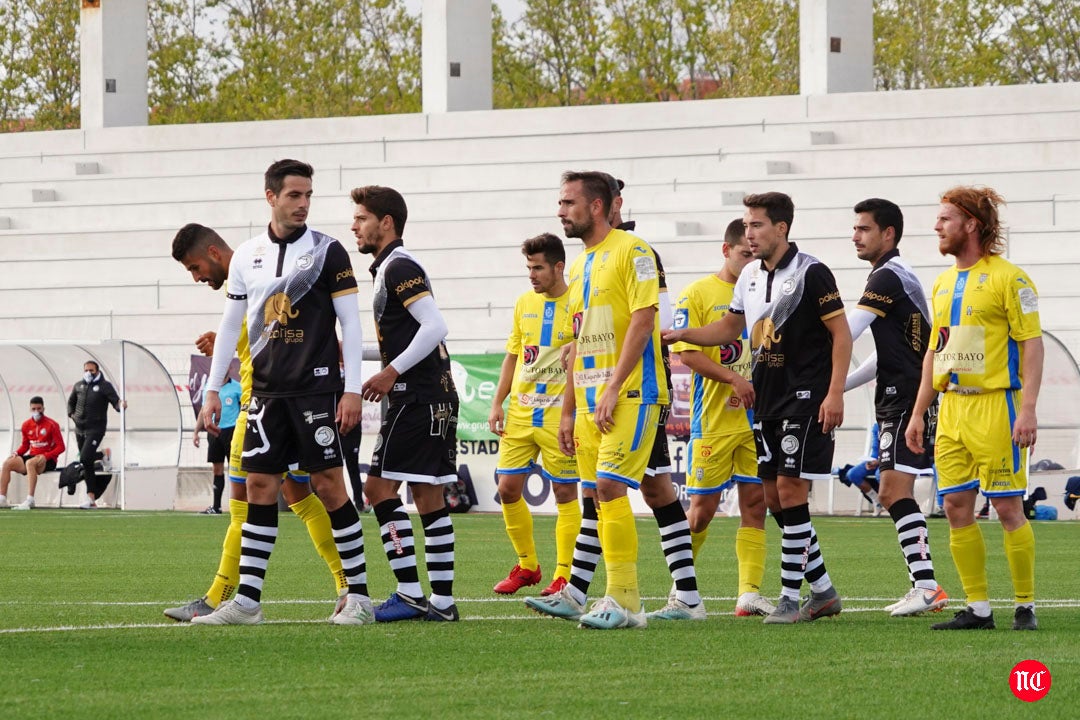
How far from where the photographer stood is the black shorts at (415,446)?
340 inches

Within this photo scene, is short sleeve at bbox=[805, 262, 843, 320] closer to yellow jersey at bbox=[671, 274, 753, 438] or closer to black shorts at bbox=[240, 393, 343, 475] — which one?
yellow jersey at bbox=[671, 274, 753, 438]

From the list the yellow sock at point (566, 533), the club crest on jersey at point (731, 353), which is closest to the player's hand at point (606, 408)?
the club crest on jersey at point (731, 353)

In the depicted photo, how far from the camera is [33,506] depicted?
2480 cm

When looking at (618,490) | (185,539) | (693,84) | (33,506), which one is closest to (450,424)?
(618,490)

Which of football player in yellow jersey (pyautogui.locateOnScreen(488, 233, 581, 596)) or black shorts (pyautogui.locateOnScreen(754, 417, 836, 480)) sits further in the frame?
football player in yellow jersey (pyautogui.locateOnScreen(488, 233, 581, 596))

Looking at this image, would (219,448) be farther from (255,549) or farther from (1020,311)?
(1020,311)

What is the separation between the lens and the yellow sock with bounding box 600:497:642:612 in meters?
8.21

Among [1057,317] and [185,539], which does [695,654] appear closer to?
[185,539]

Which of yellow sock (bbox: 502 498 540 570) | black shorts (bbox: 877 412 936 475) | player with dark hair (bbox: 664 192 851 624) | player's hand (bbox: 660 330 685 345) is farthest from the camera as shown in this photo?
yellow sock (bbox: 502 498 540 570)

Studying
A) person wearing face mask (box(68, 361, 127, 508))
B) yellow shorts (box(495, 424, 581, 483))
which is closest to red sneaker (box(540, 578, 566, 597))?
yellow shorts (box(495, 424, 581, 483))

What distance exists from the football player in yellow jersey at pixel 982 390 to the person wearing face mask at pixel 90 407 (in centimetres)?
1743

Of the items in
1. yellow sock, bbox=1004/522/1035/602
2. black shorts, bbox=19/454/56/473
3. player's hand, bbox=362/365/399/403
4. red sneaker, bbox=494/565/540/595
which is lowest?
black shorts, bbox=19/454/56/473

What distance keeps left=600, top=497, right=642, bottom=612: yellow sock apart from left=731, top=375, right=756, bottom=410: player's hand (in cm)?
119

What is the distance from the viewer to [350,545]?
8570 mm
